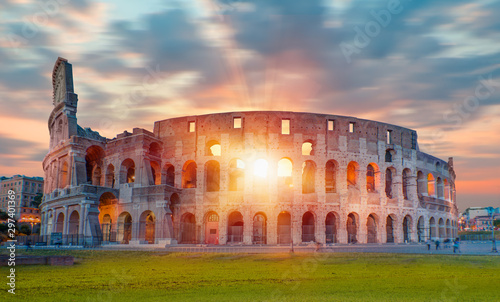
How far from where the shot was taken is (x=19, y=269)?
16641 millimetres

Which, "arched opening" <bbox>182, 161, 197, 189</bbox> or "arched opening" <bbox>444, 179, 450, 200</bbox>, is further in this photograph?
"arched opening" <bbox>444, 179, 450, 200</bbox>

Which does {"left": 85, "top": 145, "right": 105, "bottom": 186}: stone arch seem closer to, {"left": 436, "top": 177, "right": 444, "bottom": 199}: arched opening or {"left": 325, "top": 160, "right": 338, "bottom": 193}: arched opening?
{"left": 325, "top": 160, "right": 338, "bottom": 193}: arched opening

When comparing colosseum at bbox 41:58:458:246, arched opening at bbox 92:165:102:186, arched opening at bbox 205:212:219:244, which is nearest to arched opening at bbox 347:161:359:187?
colosseum at bbox 41:58:458:246

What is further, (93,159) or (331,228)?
(93,159)

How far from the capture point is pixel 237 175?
43.6 metres

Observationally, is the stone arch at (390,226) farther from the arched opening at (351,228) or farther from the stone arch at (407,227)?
the arched opening at (351,228)

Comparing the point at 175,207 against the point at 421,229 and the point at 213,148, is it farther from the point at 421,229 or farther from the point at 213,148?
the point at 421,229

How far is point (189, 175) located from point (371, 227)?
19.6 metres

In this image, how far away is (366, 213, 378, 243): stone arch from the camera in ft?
141

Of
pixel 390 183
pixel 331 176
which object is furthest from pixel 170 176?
pixel 390 183

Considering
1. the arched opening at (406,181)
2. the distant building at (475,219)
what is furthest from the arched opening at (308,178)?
the distant building at (475,219)

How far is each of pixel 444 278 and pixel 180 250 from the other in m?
20.6

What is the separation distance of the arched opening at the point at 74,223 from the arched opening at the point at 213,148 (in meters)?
14.4

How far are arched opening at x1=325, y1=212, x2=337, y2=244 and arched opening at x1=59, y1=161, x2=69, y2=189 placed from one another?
1090 inches
